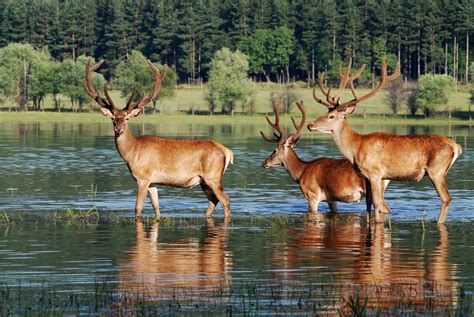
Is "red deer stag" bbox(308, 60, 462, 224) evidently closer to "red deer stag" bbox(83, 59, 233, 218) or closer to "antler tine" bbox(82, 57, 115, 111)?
"red deer stag" bbox(83, 59, 233, 218)

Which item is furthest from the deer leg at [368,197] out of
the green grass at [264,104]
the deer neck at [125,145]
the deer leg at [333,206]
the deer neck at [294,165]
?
the green grass at [264,104]

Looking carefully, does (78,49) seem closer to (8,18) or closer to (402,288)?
(8,18)

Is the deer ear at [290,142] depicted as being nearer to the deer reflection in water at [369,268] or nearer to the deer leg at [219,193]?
the deer leg at [219,193]

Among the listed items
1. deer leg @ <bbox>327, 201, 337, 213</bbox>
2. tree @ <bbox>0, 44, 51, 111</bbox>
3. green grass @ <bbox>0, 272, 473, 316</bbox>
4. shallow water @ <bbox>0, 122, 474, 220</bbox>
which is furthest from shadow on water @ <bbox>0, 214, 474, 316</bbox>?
tree @ <bbox>0, 44, 51, 111</bbox>

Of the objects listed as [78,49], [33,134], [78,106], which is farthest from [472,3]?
[33,134]

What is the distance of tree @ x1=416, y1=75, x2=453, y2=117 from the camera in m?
108

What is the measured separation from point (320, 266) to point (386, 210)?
663 cm

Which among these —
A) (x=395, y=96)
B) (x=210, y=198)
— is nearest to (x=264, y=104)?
(x=395, y=96)

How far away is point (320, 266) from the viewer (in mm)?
16219

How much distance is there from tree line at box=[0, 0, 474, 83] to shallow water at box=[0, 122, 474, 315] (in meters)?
137

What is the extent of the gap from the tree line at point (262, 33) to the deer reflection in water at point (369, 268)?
467 ft

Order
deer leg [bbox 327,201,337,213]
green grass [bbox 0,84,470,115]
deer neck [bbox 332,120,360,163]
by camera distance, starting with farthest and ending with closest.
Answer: green grass [bbox 0,84,470,115], deer leg [bbox 327,201,337,213], deer neck [bbox 332,120,360,163]

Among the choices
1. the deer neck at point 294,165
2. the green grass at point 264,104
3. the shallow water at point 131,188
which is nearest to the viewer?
the deer neck at point 294,165

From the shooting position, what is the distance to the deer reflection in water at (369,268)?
13531mm
